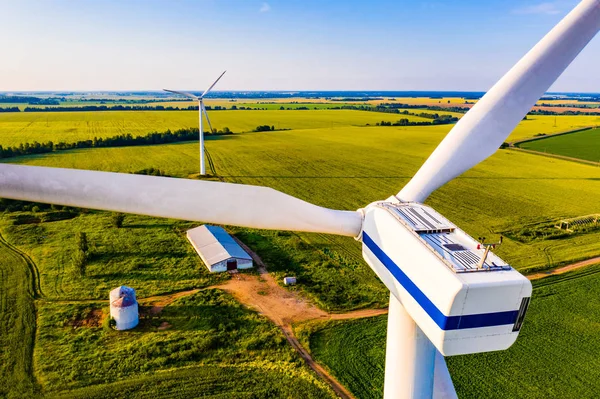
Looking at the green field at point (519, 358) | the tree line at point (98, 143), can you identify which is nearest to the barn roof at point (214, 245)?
the green field at point (519, 358)

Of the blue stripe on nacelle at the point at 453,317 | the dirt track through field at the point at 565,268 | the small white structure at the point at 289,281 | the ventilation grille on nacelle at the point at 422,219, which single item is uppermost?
the ventilation grille on nacelle at the point at 422,219

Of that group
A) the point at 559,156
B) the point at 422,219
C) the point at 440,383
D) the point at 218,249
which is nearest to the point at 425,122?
the point at 559,156

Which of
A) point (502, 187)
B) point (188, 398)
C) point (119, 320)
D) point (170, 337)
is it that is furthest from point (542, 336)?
point (502, 187)

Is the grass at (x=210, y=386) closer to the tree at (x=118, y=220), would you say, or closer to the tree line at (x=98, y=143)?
the tree at (x=118, y=220)

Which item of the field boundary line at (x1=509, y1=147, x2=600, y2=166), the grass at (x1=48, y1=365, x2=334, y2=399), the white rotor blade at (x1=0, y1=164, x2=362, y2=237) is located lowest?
the grass at (x1=48, y1=365, x2=334, y2=399)

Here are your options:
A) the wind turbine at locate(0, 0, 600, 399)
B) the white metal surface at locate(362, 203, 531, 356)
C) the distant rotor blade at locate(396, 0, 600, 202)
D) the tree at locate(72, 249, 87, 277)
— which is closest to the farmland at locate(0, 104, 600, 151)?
the tree at locate(72, 249, 87, 277)

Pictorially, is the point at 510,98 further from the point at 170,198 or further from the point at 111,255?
the point at 111,255

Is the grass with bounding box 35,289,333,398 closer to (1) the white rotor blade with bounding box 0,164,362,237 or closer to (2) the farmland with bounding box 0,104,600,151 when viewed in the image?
(1) the white rotor blade with bounding box 0,164,362,237
